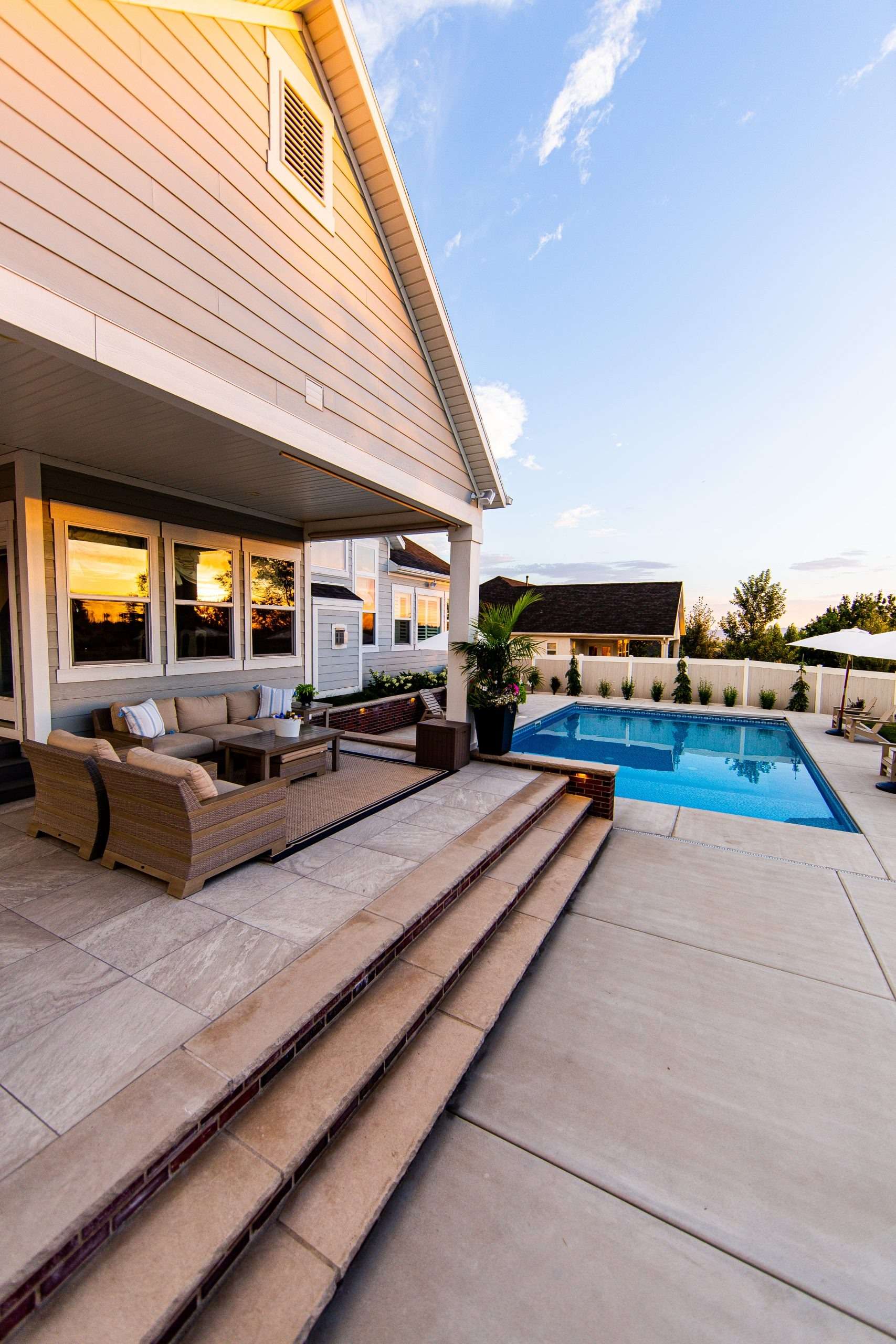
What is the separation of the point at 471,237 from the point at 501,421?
196 inches

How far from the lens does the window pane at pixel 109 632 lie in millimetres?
5484

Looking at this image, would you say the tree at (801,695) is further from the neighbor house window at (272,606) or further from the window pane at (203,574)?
the window pane at (203,574)

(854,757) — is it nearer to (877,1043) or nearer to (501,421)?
(877,1043)

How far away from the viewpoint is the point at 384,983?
2.77 meters

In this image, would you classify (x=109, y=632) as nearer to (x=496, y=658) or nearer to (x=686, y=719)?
(x=496, y=658)

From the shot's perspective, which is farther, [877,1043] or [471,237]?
[471,237]

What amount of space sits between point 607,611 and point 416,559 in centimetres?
1114

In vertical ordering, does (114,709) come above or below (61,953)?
above

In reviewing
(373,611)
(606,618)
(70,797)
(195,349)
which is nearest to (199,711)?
(70,797)

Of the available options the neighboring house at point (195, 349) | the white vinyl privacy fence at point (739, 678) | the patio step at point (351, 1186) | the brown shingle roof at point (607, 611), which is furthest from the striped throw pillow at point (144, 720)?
the brown shingle roof at point (607, 611)

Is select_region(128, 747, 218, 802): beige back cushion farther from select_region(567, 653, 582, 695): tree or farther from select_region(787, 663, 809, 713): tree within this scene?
select_region(787, 663, 809, 713): tree

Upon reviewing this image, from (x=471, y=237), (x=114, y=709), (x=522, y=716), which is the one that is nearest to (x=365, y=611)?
(x=522, y=716)

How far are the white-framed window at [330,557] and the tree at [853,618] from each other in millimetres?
17081

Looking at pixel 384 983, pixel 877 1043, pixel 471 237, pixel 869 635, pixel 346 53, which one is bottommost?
pixel 877 1043
